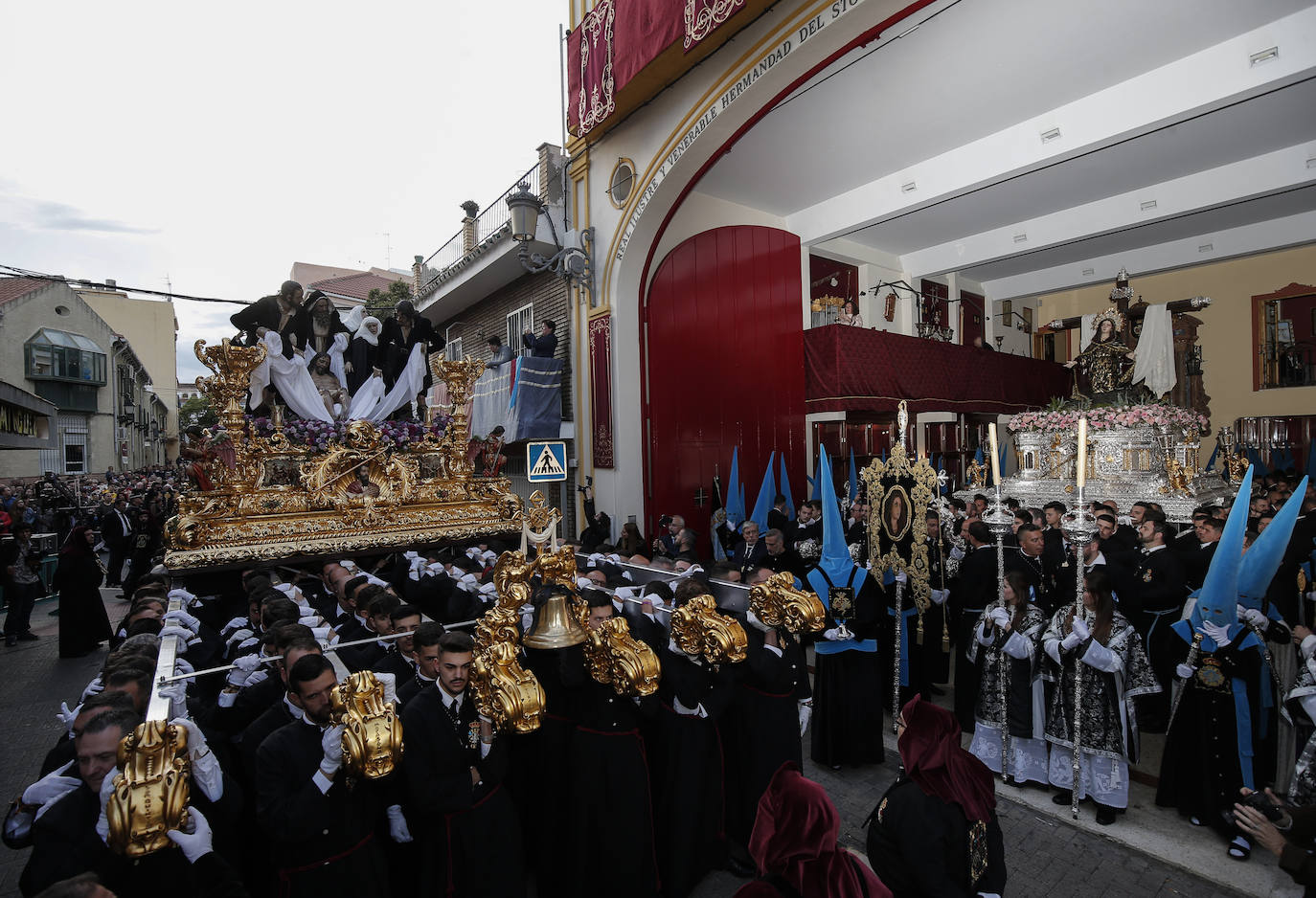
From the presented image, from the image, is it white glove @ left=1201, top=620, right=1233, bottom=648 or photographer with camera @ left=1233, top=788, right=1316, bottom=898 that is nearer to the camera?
photographer with camera @ left=1233, top=788, right=1316, bottom=898

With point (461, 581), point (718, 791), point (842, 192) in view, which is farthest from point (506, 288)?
point (718, 791)

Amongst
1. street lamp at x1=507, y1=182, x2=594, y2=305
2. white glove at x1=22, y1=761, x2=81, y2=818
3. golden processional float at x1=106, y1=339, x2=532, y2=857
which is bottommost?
white glove at x1=22, y1=761, x2=81, y2=818

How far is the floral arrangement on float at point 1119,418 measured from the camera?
10711 mm

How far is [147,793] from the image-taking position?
189cm

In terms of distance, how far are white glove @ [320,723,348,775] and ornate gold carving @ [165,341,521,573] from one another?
253 centimetres

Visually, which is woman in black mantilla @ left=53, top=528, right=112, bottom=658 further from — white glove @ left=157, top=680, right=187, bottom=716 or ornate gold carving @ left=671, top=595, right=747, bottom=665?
ornate gold carving @ left=671, top=595, right=747, bottom=665

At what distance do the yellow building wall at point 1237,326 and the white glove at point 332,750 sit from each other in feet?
63.1

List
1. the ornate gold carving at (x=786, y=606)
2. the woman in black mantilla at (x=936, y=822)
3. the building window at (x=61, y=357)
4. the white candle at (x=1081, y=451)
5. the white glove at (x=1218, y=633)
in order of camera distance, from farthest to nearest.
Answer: the building window at (x=61, y=357) → the white candle at (x=1081, y=451) → the white glove at (x=1218, y=633) → the ornate gold carving at (x=786, y=606) → the woman in black mantilla at (x=936, y=822)

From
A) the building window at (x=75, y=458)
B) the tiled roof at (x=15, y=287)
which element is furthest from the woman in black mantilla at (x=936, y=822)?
the building window at (x=75, y=458)

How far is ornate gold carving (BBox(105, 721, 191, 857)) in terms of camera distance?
6.06 feet

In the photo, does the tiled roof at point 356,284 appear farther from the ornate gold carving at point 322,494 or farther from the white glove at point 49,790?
the white glove at point 49,790

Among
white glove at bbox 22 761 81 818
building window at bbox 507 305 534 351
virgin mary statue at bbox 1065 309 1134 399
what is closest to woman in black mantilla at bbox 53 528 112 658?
white glove at bbox 22 761 81 818

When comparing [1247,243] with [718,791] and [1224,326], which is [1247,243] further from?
[718,791]

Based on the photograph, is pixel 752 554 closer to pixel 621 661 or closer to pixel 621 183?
pixel 621 661
